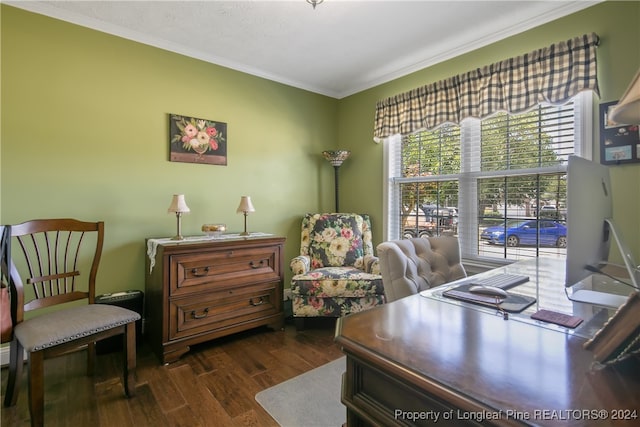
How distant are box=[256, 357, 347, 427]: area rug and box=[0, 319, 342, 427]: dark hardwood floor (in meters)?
0.07

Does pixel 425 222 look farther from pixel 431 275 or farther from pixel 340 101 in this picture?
pixel 340 101

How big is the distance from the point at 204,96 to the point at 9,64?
1343 millimetres

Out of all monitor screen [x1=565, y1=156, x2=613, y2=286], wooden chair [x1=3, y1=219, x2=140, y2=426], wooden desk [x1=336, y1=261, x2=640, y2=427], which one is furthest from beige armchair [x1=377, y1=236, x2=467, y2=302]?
wooden chair [x1=3, y1=219, x2=140, y2=426]

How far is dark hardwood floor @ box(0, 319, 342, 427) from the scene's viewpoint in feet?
5.55

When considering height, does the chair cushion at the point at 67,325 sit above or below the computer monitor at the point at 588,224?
below

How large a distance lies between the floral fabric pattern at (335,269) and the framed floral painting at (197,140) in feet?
3.91

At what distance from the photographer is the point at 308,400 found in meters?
1.84

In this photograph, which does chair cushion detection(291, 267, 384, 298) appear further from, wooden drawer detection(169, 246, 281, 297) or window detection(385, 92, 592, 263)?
window detection(385, 92, 592, 263)

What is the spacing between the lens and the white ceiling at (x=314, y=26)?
2236 mm

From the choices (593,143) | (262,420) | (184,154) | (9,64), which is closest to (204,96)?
(184,154)

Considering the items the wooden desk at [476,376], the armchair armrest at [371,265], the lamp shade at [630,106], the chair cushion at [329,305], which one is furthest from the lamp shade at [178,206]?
the lamp shade at [630,106]

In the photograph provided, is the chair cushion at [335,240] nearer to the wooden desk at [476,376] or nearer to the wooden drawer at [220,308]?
the wooden drawer at [220,308]

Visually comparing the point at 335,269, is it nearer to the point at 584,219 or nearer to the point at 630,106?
the point at 584,219

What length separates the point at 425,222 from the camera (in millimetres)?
3246
